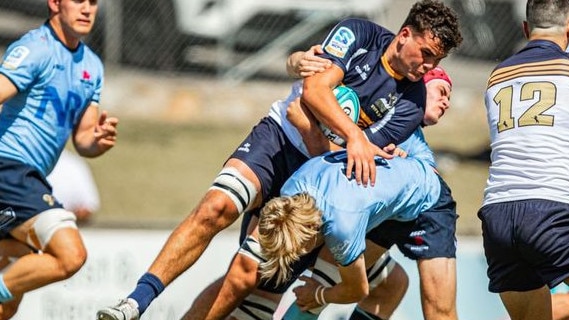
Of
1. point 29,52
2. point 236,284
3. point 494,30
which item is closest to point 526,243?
point 236,284

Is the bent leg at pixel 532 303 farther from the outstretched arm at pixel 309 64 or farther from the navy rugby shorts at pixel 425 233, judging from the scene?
the outstretched arm at pixel 309 64

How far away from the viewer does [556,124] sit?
223 inches

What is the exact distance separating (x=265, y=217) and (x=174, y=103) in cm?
829

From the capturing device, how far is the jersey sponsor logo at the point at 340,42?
6.20m

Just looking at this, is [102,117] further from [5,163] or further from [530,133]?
[530,133]

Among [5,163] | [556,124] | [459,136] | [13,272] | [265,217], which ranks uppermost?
[556,124]

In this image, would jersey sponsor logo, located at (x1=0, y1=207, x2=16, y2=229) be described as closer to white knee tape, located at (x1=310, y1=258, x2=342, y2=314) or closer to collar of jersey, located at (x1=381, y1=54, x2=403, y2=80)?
white knee tape, located at (x1=310, y1=258, x2=342, y2=314)

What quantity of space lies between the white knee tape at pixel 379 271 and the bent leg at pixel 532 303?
0.97 metres

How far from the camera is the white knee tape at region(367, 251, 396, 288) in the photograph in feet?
21.9

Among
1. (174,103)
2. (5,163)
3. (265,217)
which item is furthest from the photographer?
(174,103)

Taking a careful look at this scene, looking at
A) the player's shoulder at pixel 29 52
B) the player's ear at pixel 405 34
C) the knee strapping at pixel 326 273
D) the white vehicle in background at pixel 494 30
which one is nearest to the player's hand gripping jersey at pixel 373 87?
the player's ear at pixel 405 34

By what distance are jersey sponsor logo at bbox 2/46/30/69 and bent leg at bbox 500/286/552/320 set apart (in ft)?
10.1

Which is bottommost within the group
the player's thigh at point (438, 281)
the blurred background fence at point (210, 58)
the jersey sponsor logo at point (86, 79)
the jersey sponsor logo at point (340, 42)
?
the blurred background fence at point (210, 58)

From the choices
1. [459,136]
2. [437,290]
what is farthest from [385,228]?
[459,136]
